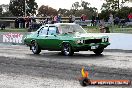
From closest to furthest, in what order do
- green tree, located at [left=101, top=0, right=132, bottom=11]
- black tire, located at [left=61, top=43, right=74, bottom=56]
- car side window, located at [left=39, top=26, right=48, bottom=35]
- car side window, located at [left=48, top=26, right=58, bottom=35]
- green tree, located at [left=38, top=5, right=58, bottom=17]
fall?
1. black tire, located at [left=61, top=43, right=74, bottom=56]
2. car side window, located at [left=48, top=26, right=58, bottom=35]
3. car side window, located at [left=39, top=26, right=48, bottom=35]
4. green tree, located at [left=101, top=0, right=132, bottom=11]
5. green tree, located at [left=38, top=5, right=58, bottom=17]

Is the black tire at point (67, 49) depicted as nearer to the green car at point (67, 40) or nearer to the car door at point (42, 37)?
the green car at point (67, 40)

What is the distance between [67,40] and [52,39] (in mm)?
1123

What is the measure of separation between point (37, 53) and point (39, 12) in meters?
98.8

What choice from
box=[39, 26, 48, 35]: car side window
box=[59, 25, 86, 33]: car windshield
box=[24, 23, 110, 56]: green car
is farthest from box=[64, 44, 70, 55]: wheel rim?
box=[39, 26, 48, 35]: car side window

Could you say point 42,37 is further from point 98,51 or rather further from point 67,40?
point 98,51

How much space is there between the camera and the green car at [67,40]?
1377 cm

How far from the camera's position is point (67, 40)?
14109mm

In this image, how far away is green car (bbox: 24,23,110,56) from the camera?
1377cm

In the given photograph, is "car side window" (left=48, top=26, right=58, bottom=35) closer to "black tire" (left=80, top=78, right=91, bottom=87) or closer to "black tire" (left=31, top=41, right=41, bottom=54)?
"black tire" (left=31, top=41, right=41, bottom=54)

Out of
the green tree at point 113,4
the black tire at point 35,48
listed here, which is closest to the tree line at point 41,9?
the green tree at point 113,4

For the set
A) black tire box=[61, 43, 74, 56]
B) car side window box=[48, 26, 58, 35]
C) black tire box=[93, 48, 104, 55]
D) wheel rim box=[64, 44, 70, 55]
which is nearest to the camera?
black tire box=[61, 43, 74, 56]

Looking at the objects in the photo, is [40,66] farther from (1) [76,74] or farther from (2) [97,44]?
(2) [97,44]

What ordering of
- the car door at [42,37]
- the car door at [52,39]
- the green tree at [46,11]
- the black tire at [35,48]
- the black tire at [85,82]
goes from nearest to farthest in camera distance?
1. the black tire at [85,82]
2. the car door at [52,39]
3. the car door at [42,37]
4. the black tire at [35,48]
5. the green tree at [46,11]

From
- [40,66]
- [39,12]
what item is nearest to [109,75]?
[40,66]
